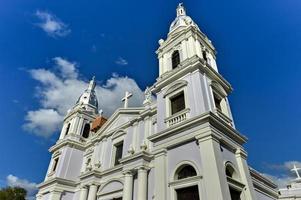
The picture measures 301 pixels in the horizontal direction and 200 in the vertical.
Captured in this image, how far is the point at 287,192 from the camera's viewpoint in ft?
70.2

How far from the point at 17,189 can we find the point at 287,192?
32.7m

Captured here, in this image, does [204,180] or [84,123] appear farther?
[84,123]

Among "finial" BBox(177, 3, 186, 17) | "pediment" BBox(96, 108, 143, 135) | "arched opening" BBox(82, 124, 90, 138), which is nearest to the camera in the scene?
"pediment" BBox(96, 108, 143, 135)

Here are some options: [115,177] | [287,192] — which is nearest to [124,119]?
[115,177]

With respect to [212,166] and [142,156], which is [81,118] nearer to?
[142,156]

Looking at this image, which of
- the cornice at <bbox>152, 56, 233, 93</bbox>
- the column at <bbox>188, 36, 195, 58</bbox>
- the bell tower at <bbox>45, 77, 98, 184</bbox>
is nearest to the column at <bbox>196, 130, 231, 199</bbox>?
the cornice at <bbox>152, 56, 233, 93</bbox>

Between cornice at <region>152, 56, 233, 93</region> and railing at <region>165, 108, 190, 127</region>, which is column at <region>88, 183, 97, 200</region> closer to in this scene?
railing at <region>165, 108, 190, 127</region>

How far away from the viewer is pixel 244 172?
420 inches

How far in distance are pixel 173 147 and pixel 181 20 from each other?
428 inches

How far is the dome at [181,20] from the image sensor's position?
16325 millimetres

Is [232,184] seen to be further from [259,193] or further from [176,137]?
[259,193]

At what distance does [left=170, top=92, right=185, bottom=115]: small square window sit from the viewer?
12.2m

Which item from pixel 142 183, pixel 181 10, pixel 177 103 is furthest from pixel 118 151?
pixel 181 10

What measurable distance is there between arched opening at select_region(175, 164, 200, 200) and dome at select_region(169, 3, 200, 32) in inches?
406
